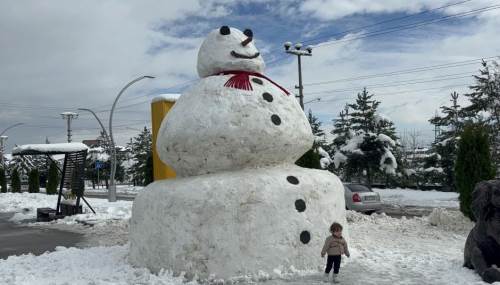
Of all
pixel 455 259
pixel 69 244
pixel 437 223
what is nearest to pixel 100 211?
pixel 69 244

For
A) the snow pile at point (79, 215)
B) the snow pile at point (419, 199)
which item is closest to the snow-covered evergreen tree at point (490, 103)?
the snow pile at point (419, 199)

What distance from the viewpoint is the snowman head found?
7.90 meters

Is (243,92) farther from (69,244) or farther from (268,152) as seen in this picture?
(69,244)

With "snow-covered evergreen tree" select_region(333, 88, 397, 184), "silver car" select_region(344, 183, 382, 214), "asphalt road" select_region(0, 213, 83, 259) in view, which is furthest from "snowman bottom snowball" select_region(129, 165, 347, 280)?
"snow-covered evergreen tree" select_region(333, 88, 397, 184)

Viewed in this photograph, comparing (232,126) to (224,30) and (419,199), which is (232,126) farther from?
(419,199)

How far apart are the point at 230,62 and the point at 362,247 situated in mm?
3950

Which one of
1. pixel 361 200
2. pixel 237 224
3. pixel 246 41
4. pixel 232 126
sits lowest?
pixel 361 200

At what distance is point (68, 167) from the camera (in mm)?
17969

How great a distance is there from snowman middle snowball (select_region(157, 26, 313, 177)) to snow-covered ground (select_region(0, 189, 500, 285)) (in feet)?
5.47

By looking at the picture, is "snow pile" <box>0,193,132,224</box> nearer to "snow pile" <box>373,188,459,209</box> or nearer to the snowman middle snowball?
the snowman middle snowball

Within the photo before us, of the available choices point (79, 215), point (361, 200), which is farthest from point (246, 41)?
point (79, 215)

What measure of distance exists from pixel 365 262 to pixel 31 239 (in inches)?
379

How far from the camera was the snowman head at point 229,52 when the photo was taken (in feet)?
25.9

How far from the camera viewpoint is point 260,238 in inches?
257
